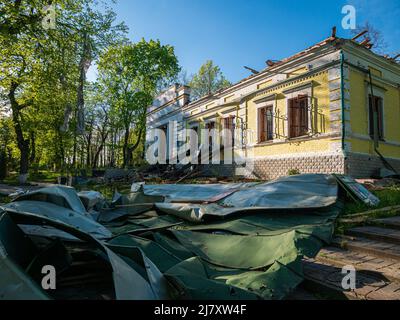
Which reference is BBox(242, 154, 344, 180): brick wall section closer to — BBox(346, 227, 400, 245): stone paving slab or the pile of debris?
the pile of debris

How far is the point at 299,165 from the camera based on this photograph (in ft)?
36.7

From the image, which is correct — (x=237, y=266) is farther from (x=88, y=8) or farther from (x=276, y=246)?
(x=88, y=8)

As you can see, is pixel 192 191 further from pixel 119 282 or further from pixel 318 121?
pixel 318 121

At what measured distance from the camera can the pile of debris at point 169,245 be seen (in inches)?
74.0

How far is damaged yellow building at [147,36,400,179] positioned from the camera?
10000mm

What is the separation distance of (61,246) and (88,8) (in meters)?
13.9

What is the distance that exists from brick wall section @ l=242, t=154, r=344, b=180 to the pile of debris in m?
5.53

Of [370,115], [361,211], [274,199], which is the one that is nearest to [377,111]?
[370,115]

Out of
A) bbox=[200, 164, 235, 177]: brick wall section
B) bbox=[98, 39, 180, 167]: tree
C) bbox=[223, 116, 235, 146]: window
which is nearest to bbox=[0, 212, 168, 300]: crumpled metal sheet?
bbox=[200, 164, 235, 177]: brick wall section

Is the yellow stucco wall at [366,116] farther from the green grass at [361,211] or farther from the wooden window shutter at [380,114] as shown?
the green grass at [361,211]

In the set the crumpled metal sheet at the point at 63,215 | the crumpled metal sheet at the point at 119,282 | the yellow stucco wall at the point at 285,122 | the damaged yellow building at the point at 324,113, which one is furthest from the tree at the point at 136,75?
the crumpled metal sheet at the point at 119,282

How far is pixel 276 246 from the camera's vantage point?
8.75 ft

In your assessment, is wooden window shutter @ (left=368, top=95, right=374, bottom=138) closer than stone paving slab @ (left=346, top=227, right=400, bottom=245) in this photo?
No

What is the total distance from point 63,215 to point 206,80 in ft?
108
